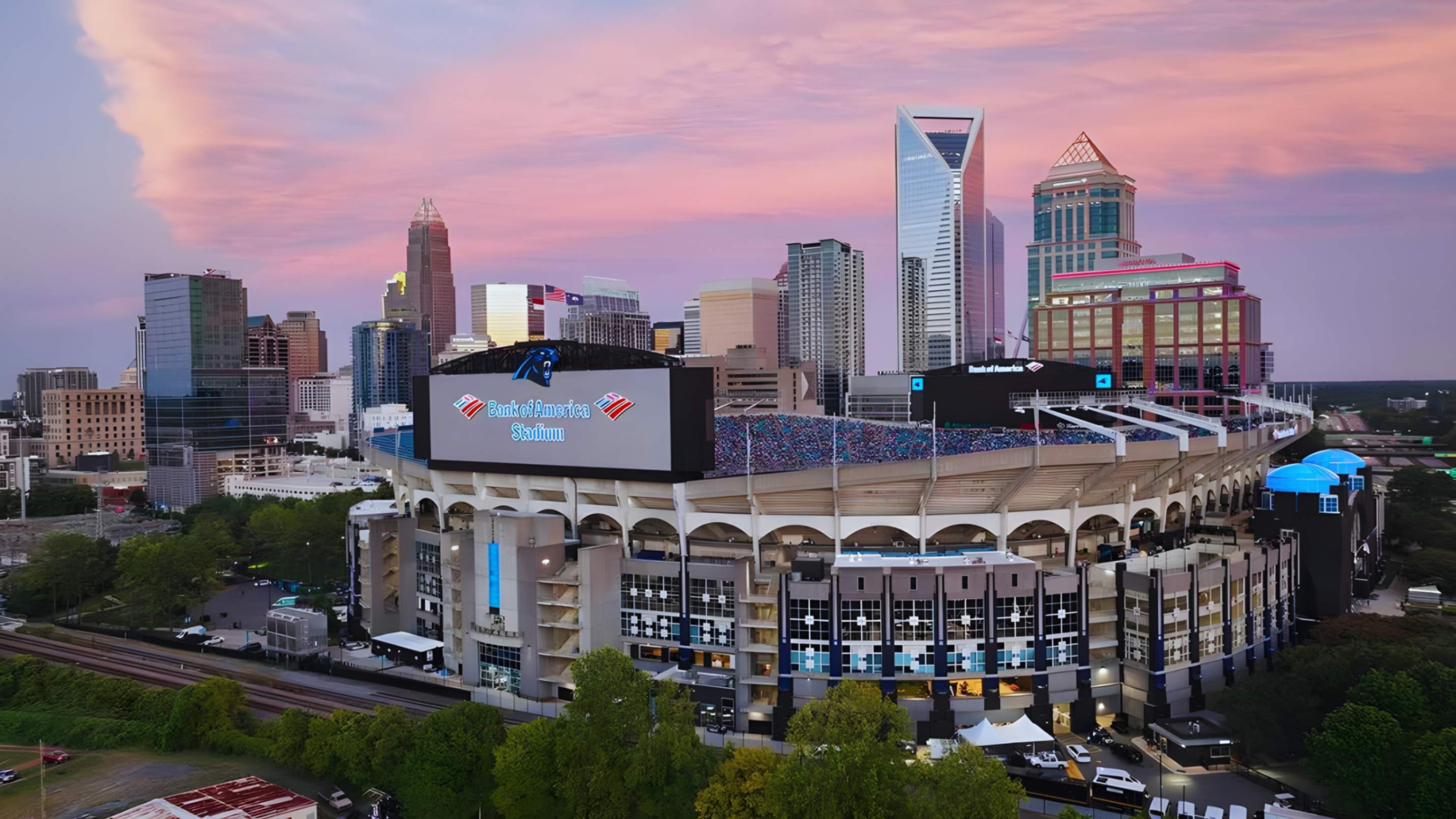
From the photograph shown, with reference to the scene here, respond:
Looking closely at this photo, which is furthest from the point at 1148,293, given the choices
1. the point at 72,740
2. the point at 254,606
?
the point at 72,740

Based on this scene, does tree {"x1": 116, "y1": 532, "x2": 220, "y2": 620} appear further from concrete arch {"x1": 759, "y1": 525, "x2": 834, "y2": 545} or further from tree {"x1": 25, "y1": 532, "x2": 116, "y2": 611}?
concrete arch {"x1": 759, "y1": 525, "x2": 834, "y2": 545}

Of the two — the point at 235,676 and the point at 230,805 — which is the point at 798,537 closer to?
the point at 230,805

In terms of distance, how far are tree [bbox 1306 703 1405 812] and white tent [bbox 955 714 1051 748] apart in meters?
12.8

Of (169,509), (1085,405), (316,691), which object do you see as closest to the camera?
(316,691)

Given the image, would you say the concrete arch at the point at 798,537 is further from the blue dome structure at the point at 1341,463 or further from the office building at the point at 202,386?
the office building at the point at 202,386

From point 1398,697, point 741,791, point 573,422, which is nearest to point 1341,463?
point 1398,697

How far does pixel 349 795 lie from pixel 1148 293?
15108 centimetres

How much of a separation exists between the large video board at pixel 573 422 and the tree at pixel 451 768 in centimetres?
2039

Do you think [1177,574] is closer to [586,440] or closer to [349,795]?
[586,440]

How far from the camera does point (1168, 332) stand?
16088cm

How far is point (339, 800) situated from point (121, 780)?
A: 13.8 meters

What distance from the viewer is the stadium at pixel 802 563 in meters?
55.8

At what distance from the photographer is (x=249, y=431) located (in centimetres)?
19662

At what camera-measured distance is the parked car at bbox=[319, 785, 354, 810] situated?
49.2 meters
